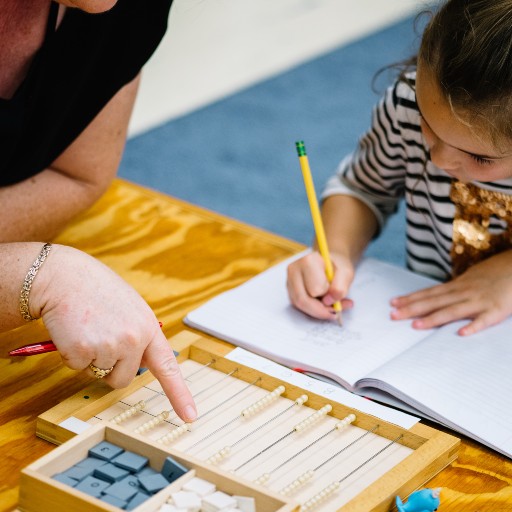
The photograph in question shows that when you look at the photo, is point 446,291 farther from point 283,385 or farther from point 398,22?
point 398,22

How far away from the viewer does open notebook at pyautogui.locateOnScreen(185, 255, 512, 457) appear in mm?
1027

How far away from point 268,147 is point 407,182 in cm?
165

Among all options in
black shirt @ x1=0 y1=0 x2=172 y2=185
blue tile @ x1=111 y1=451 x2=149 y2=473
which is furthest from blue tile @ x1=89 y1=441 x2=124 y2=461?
black shirt @ x1=0 y1=0 x2=172 y2=185

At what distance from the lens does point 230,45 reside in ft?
11.0

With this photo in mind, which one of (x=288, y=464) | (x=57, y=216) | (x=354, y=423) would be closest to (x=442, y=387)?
(x=354, y=423)

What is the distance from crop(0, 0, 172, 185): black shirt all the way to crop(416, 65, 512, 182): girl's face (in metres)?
0.41

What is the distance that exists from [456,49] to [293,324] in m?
0.39

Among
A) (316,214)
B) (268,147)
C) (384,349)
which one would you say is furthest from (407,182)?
(268,147)

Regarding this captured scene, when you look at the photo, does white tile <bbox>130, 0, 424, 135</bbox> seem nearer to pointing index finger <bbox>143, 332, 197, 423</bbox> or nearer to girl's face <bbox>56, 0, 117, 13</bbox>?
girl's face <bbox>56, 0, 117, 13</bbox>

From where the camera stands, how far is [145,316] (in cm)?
96

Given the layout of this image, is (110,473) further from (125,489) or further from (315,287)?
(315,287)

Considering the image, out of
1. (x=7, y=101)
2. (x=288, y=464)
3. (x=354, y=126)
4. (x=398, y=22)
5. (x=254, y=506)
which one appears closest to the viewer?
(x=254, y=506)

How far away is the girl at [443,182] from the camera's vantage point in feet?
3.56

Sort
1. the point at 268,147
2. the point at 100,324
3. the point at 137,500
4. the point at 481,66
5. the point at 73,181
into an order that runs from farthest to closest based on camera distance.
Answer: the point at 268,147
the point at 73,181
the point at 481,66
the point at 100,324
the point at 137,500
